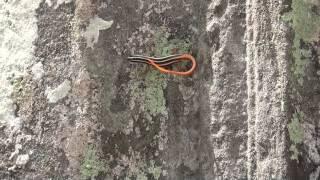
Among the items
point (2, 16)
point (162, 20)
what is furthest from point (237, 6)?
point (2, 16)

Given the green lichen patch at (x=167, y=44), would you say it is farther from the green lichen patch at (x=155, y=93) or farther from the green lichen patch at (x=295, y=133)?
the green lichen patch at (x=295, y=133)

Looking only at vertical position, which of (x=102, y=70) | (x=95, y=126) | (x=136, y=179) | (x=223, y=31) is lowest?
(x=136, y=179)

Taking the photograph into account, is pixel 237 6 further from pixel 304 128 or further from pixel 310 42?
pixel 304 128

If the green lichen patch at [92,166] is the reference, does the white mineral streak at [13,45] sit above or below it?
above

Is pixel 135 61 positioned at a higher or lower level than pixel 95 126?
higher

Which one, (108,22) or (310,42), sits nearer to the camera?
(310,42)

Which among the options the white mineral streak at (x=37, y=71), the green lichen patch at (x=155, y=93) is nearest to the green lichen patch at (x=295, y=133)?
the green lichen patch at (x=155, y=93)

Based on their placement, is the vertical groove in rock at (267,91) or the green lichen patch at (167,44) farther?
the green lichen patch at (167,44)

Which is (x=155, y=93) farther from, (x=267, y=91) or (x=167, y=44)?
(x=267, y=91)
